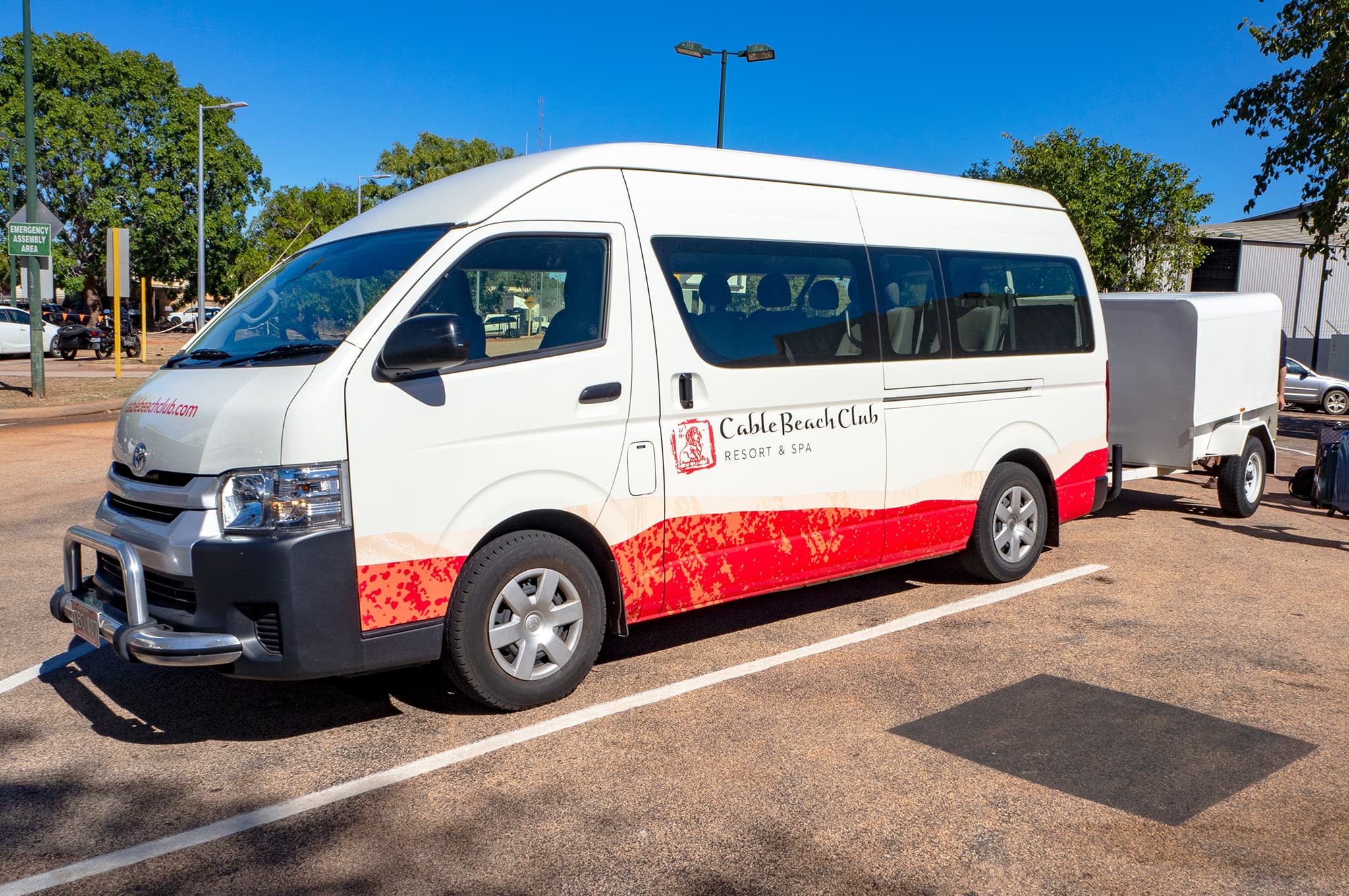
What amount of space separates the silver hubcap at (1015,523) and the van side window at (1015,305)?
2.98ft

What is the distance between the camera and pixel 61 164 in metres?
47.3

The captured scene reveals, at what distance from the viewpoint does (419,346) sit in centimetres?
439

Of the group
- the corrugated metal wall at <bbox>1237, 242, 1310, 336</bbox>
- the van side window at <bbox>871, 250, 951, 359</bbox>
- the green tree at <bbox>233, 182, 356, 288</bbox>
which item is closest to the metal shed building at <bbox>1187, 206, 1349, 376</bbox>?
the corrugated metal wall at <bbox>1237, 242, 1310, 336</bbox>

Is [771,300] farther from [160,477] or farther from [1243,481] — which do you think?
[1243,481]

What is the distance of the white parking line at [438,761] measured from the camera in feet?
11.5

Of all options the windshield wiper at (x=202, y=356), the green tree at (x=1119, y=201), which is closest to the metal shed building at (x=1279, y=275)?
the green tree at (x=1119, y=201)

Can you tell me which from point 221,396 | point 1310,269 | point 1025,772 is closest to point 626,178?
point 221,396

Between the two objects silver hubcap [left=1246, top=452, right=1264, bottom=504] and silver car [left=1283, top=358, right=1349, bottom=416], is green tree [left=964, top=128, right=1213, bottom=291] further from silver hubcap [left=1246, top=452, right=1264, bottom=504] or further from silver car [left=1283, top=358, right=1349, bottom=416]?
silver hubcap [left=1246, top=452, right=1264, bottom=504]

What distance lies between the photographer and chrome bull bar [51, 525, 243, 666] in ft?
13.6

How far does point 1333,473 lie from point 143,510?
9.28m

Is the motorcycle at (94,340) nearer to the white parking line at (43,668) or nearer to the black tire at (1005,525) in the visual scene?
the white parking line at (43,668)

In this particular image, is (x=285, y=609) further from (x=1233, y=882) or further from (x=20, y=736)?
(x=1233, y=882)

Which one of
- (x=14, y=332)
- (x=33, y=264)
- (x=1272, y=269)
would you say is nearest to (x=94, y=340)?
(x=14, y=332)

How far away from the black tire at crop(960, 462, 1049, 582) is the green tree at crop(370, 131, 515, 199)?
58664mm
